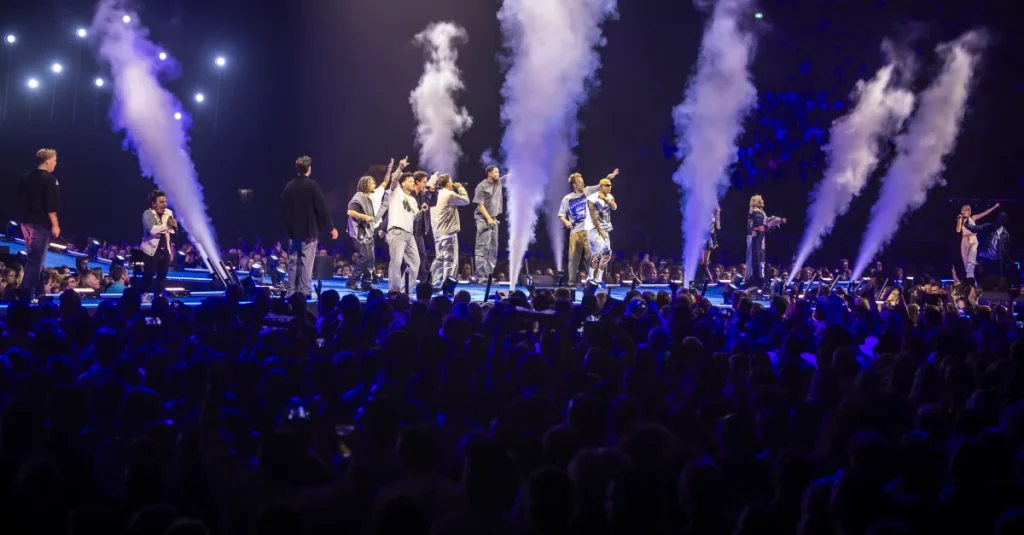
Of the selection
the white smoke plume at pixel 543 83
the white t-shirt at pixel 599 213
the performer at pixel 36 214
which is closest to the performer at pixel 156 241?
the performer at pixel 36 214

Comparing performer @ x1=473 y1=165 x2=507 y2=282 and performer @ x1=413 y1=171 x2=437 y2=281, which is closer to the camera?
performer @ x1=413 y1=171 x2=437 y2=281

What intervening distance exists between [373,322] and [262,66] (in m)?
21.0

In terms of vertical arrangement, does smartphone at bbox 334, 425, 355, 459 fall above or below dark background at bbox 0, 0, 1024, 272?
below

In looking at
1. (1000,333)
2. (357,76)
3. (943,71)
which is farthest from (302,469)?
(943,71)

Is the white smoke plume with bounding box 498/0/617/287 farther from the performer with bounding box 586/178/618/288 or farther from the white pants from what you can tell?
the white pants

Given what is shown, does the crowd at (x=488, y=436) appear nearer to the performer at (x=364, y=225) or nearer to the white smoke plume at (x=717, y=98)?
the performer at (x=364, y=225)

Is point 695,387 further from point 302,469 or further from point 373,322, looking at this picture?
point 373,322

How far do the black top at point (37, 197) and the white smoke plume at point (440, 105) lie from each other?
16.4m

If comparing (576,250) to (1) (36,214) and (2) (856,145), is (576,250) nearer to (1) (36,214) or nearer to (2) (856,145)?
(1) (36,214)

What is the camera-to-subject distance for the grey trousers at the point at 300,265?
12055mm

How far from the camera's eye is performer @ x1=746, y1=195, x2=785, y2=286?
18.7m

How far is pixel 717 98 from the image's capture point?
25766mm

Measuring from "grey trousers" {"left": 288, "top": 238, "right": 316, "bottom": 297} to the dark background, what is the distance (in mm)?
15126

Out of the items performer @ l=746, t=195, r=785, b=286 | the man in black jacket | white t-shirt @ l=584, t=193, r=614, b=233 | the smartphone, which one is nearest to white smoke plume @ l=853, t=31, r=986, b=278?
performer @ l=746, t=195, r=785, b=286
